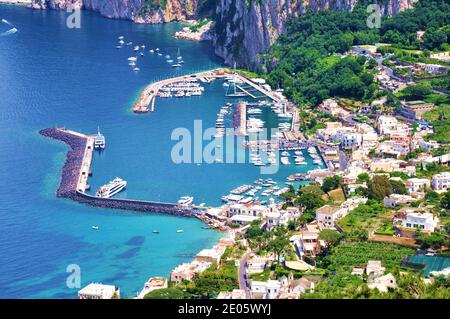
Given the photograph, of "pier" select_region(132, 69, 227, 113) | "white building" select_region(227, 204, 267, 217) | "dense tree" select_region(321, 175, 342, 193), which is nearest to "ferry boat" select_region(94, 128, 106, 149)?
"pier" select_region(132, 69, 227, 113)

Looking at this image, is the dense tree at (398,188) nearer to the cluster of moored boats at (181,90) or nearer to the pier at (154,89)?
the pier at (154,89)

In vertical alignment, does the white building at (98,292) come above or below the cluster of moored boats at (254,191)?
above

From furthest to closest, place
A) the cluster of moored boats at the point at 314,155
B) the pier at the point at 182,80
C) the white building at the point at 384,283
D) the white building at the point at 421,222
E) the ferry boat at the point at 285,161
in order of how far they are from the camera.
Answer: the pier at the point at 182,80 → the cluster of moored boats at the point at 314,155 → the ferry boat at the point at 285,161 → the white building at the point at 421,222 → the white building at the point at 384,283

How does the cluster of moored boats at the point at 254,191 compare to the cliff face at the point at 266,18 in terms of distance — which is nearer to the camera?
the cluster of moored boats at the point at 254,191

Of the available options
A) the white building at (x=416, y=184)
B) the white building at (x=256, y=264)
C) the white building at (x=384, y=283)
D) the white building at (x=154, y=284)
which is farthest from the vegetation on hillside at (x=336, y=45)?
the white building at (x=384, y=283)

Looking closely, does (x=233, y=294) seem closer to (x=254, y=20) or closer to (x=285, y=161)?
(x=285, y=161)

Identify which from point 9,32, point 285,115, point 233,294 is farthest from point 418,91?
point 9,32

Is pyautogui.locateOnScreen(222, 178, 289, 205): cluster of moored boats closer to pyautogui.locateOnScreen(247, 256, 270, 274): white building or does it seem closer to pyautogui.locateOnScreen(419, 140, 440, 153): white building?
pyautogui.locateOnScreen(419, 140, 440, 153): white building

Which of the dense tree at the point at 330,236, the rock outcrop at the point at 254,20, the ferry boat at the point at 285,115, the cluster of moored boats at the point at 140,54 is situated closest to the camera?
the dense tree at the point at 330,236

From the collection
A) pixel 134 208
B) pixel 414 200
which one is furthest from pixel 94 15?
pixel 414 200
